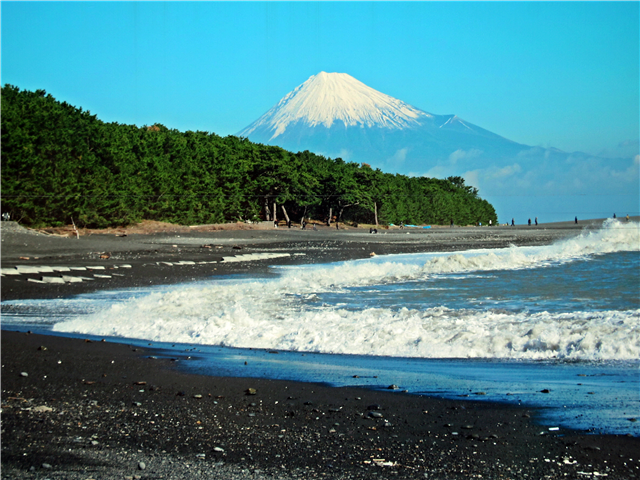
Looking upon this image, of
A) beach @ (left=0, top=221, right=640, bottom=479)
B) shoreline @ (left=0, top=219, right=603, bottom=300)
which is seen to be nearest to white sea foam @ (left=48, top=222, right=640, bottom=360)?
beach @ (left=0, top=221, right=640, bottom=479)

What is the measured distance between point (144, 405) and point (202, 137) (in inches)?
3748

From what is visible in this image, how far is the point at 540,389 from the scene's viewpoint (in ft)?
22.2

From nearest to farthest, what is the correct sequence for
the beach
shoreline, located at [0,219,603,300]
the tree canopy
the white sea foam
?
the beach → the white sea foam → shoreline, located at [0,219,603,300] → the tree canopy

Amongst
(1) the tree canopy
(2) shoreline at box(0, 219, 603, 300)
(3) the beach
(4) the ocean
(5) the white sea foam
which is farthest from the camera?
(1) the tree canopy

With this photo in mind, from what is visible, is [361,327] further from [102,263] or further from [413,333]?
[102,263]

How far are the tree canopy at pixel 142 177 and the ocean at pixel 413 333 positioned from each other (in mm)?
A: 35534

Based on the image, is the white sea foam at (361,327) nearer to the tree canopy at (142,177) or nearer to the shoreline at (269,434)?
the shoreline at (269,434)

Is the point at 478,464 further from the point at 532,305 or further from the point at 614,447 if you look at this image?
the point at 532,305

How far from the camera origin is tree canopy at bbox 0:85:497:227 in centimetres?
4928

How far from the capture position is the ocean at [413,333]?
6.94 metres

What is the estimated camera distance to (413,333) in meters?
10.3

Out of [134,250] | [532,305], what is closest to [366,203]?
[134,250]

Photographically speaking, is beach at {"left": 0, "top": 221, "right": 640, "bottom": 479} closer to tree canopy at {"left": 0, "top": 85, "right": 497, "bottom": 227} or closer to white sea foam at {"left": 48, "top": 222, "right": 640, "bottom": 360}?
white sea foam at {"left": 48, "top": 222, "right": 640, "bottom": 360}

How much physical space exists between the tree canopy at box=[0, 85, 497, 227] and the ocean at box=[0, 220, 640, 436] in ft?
117
